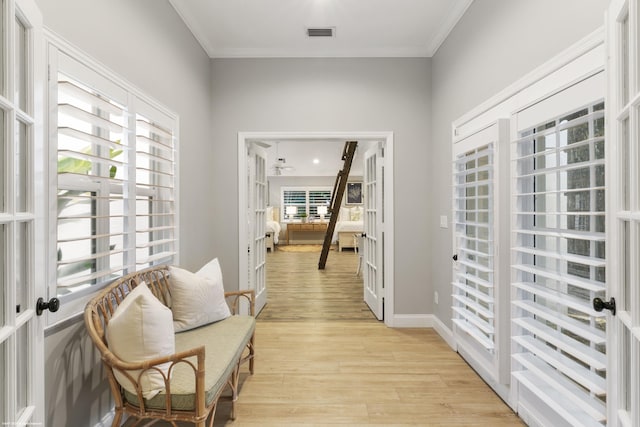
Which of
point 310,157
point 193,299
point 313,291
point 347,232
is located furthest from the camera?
point 310,157

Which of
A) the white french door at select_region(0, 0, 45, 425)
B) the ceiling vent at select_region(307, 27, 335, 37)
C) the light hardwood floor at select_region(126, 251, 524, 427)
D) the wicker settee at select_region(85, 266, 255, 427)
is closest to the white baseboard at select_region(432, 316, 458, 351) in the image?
the light hardwood floor at select_region(126, 251, 524, 427)

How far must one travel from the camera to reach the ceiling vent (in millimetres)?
3082

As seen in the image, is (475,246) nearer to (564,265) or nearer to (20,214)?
(564,265)

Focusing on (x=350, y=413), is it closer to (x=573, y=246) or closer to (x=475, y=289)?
(x=475, y=289)

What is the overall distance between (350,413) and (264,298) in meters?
2.33

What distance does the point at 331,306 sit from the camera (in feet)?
13.9

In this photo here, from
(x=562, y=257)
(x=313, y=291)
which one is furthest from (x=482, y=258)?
(x=313, y=291)

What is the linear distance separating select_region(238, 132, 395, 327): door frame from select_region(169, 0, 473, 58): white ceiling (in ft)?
2.63

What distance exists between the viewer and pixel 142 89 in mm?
2178

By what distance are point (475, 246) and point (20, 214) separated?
2521mm

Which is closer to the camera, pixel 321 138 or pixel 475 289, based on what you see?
pixel 475 289

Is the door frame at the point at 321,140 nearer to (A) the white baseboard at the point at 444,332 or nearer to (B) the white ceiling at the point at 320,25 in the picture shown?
(A) the white baseboard at the point at 444,332

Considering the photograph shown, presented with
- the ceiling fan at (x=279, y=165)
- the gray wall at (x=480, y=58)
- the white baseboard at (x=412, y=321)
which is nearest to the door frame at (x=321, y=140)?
the white baseboard at (x=412, y=321)

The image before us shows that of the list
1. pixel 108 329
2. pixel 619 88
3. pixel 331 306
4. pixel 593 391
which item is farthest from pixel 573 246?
pixel 331 306
